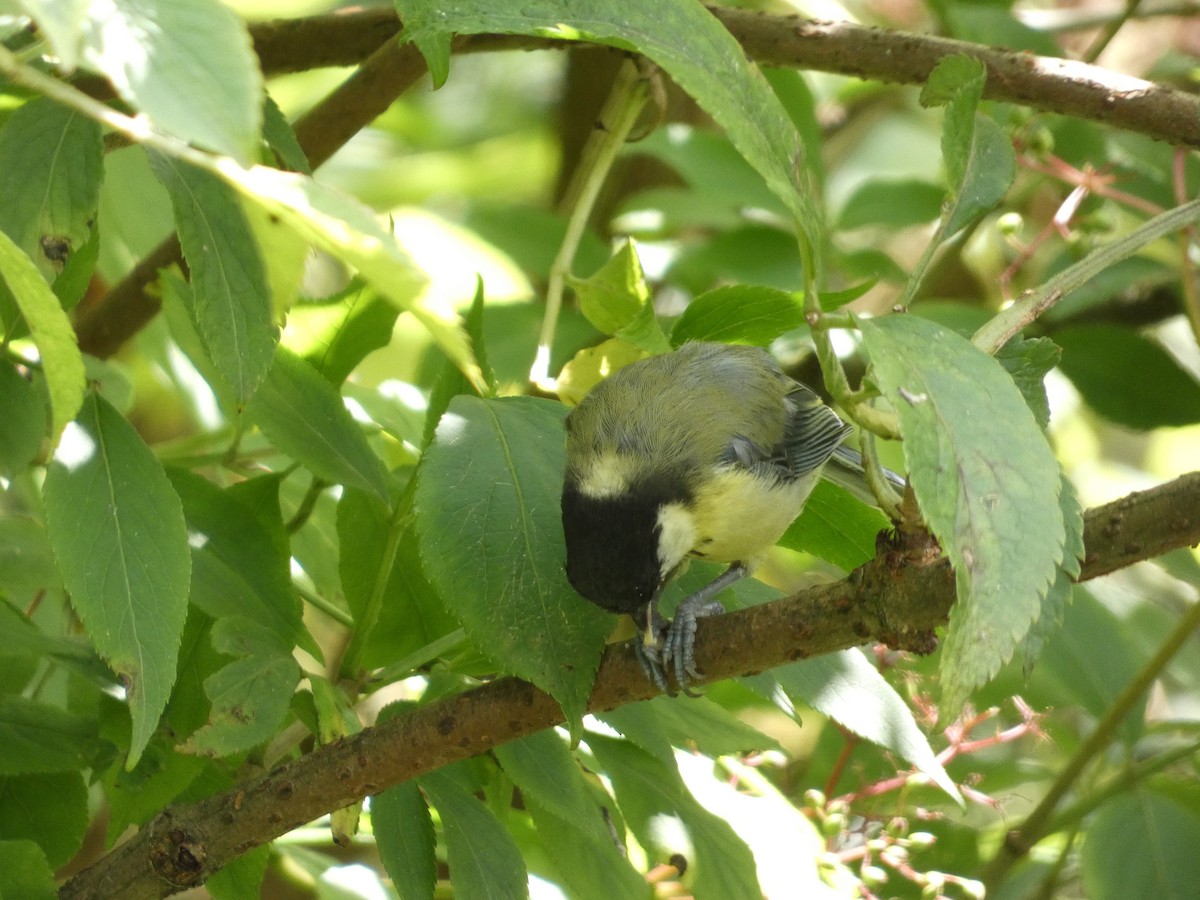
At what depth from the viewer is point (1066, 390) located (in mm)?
2568

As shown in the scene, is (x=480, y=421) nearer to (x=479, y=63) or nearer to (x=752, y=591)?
(x=752, y=591)

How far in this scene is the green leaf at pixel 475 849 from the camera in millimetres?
1056

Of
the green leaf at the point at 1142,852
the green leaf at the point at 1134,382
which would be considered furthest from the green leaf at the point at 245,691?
the green leaf at the point at 1134,382

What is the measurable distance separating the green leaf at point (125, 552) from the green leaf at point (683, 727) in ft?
1.30

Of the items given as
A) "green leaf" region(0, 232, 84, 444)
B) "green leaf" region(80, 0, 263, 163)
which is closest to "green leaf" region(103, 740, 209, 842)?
"green leaf" region(0, 232, 84, 444)

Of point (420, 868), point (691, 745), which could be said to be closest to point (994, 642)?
point (420, 868)

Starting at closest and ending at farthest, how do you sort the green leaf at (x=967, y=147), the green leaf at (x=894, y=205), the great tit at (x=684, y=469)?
the green leaf at (x=967, y=147) < the great tit at (x=684, y=469) < the green leaf at (x=894, y=205)

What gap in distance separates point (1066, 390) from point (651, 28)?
1.94m

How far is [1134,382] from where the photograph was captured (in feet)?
6.87

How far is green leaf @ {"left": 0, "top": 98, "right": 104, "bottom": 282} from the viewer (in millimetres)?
1001

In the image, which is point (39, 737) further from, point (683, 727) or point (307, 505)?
point (683, 727)

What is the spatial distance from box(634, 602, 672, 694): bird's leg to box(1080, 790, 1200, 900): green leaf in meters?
0.63

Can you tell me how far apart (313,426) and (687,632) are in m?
0.39

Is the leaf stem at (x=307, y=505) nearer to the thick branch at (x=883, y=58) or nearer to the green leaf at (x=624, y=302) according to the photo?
the green leaf at (x=624, y=302)
